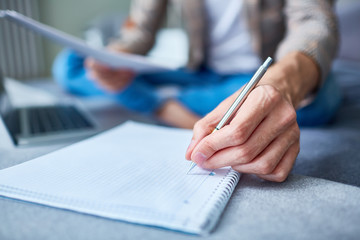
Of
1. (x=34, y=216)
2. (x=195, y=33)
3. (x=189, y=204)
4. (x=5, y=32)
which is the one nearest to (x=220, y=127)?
(x=189, y=204)

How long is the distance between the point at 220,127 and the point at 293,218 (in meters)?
0.11

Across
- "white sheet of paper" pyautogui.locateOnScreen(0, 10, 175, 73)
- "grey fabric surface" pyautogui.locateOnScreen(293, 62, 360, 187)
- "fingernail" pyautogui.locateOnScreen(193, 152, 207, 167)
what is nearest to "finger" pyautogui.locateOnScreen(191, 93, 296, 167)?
"fingernail" pyautogui.locateOnScreen(193, 152, 207, 167)

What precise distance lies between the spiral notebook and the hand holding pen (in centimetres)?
2

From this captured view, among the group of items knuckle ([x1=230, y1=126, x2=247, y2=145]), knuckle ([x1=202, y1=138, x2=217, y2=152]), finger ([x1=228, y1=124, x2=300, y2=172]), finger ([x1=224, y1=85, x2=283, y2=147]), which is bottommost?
finger ([x1=228, y1=124, x2=300, y2=172])

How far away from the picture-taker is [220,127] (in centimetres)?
31

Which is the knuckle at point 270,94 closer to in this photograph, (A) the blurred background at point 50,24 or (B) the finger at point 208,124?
(B) the finger at point 208,124

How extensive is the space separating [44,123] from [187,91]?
38 cm

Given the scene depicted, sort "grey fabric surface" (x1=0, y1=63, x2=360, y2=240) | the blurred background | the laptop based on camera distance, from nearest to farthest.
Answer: "grey fabric surface" (x1=0, y1=63, x2=360, y2=240) < the laptop < the blurred background

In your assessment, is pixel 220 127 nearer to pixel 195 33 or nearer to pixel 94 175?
pixel 94 175

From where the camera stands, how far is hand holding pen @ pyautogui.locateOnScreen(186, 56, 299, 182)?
0.96ft

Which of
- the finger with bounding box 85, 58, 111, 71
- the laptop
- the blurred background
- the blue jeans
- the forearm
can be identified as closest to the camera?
the forearm

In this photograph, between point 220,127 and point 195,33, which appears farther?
point 195,33

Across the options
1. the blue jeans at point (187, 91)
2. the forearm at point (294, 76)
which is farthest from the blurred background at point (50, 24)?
the forearm at point (294, 76)

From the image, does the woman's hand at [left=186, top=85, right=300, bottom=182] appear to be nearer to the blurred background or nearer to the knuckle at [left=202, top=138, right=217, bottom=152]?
the knuckle at [left=202, top=138, right=217, bottom=152]
